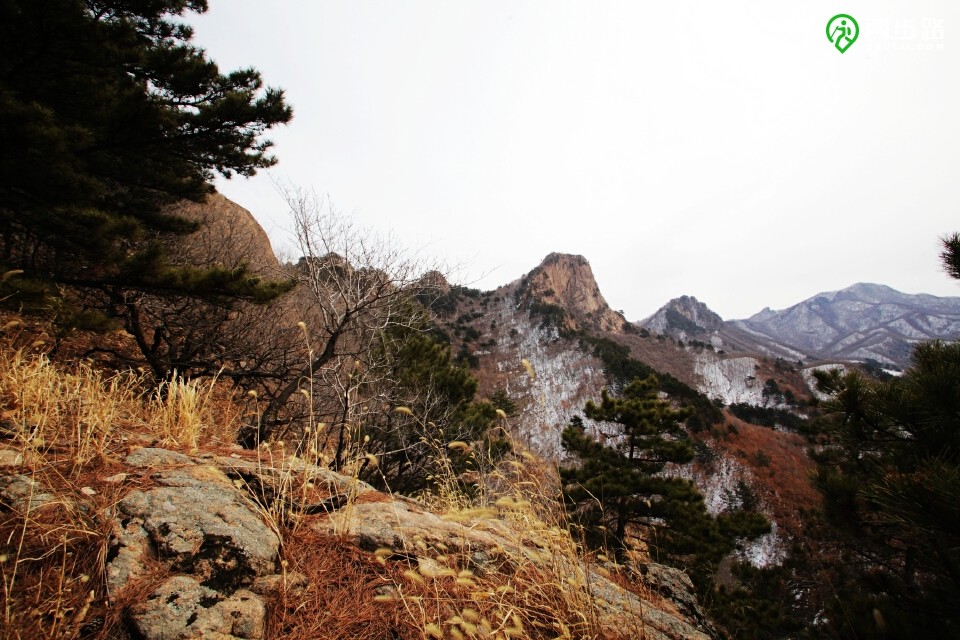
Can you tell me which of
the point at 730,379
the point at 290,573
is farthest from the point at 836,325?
the point at 290,573

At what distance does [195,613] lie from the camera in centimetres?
141

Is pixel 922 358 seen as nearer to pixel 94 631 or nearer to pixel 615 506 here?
pixel 94 631

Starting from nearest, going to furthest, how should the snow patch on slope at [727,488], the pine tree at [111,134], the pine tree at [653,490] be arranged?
the pine tree at [111,134], the pine tree at [653,490], the snow patch on slope at [727,488]

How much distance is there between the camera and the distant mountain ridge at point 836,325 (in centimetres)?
9744

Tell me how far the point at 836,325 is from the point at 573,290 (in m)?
129

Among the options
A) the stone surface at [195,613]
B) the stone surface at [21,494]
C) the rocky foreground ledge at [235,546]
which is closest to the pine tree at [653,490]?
the rocky foreground ledge at [235,546]

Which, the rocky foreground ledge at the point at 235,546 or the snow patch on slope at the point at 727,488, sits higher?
the rocky foreground ledge at the point at 235,546

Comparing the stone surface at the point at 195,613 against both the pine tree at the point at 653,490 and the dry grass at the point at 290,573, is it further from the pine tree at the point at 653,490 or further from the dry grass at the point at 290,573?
the pine tree at the point at 653,490

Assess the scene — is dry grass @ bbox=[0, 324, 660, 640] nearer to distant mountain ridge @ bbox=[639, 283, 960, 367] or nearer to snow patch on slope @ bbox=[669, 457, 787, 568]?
snow patch on slope @ bbox=[669, 457, 787, 568]

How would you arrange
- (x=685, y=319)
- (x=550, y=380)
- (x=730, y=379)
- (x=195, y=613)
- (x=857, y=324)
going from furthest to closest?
(x=857, y=324) → (x=685, y=319) → (x=730, y=379) → (x=550, y=380) → (x=195, y=613)

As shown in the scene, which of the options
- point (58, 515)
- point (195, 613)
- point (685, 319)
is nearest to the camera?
point (195, 613)

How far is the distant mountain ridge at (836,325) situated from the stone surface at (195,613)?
102 m

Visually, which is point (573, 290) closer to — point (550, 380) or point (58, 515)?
point (550, 380)

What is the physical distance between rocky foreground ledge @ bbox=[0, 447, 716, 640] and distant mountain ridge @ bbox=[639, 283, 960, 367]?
100318 millimetres
